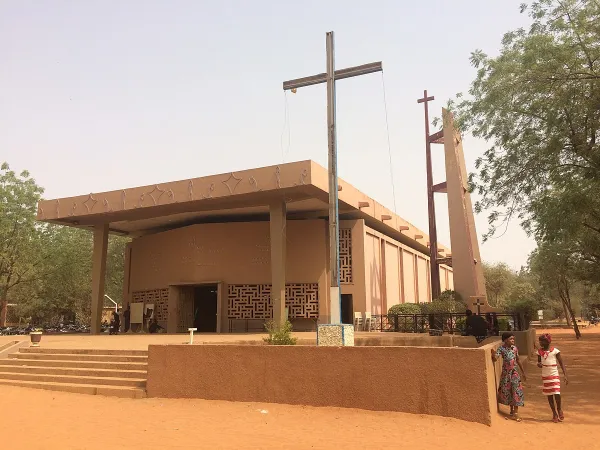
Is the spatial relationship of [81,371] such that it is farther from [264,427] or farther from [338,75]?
[338,75]

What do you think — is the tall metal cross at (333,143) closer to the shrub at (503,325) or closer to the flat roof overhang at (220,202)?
the flat roof overhang at (220,202)

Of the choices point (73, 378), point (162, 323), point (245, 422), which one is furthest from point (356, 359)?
point (162, 323)

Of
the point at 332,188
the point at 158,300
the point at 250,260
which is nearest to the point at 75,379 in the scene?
the point at 332,188

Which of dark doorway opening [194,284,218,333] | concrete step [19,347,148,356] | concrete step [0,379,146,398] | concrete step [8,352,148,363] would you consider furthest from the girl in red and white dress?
dark doorway opening [194,284,218,333]

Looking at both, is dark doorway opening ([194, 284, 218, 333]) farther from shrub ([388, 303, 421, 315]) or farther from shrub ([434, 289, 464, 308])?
shrub ([434, 289, 464, 308])

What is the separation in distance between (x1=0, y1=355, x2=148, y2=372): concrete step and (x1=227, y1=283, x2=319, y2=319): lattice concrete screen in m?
10.7

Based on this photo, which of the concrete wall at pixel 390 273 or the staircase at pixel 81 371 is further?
the concrete wall at pixel 390 273

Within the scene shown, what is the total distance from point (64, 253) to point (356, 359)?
32.0 m

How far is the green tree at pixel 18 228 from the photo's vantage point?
31.6m

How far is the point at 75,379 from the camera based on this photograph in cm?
1217

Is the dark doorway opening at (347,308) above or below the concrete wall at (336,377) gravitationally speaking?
above

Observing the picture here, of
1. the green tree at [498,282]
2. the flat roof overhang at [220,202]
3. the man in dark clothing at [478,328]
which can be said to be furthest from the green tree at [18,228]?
the green tree at [498,282]

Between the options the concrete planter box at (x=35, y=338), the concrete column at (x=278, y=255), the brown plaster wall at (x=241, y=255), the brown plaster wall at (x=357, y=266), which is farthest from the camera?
the brown plaster wall at (x=357, y=266)

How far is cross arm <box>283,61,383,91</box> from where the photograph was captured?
1124cm
